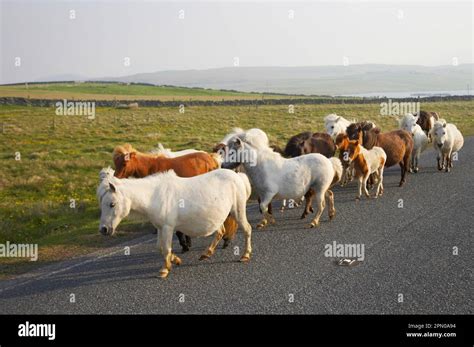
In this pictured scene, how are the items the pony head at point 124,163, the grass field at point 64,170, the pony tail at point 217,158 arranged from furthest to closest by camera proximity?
the grass field at point 64,170, the pony tail at point 217,158, the pony head at point 124,163

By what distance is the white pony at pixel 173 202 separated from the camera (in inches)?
311

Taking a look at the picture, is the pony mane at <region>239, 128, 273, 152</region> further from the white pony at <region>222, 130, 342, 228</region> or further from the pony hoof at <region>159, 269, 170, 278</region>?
the pony hoof at <region>159, 269, 170, 278</region>

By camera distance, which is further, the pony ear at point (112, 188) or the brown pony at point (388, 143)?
the brown pony at point (388, 143)

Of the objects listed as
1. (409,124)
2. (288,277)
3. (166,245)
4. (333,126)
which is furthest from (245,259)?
(409,124)

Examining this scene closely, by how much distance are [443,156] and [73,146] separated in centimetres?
2152

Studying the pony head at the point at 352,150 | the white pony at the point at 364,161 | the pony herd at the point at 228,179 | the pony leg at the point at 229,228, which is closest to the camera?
the pony herd at the point at 228,179

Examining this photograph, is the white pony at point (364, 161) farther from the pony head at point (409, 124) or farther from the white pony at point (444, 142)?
the pony head at point (409, 124)

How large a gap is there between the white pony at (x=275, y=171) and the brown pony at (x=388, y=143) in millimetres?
5013

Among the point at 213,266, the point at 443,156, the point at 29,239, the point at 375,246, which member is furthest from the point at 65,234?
the point at 443,156

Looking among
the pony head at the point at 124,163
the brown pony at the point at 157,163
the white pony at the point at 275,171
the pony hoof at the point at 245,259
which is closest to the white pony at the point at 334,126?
the white pony at the point at 275,171

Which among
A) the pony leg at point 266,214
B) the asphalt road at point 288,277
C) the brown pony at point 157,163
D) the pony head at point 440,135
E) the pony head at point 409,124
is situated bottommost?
the asphalt road at point 288,277

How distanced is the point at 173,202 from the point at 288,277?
2.23 m

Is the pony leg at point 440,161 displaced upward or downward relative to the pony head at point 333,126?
downward

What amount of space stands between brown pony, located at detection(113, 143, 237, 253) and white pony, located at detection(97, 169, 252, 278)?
144 centimetres
